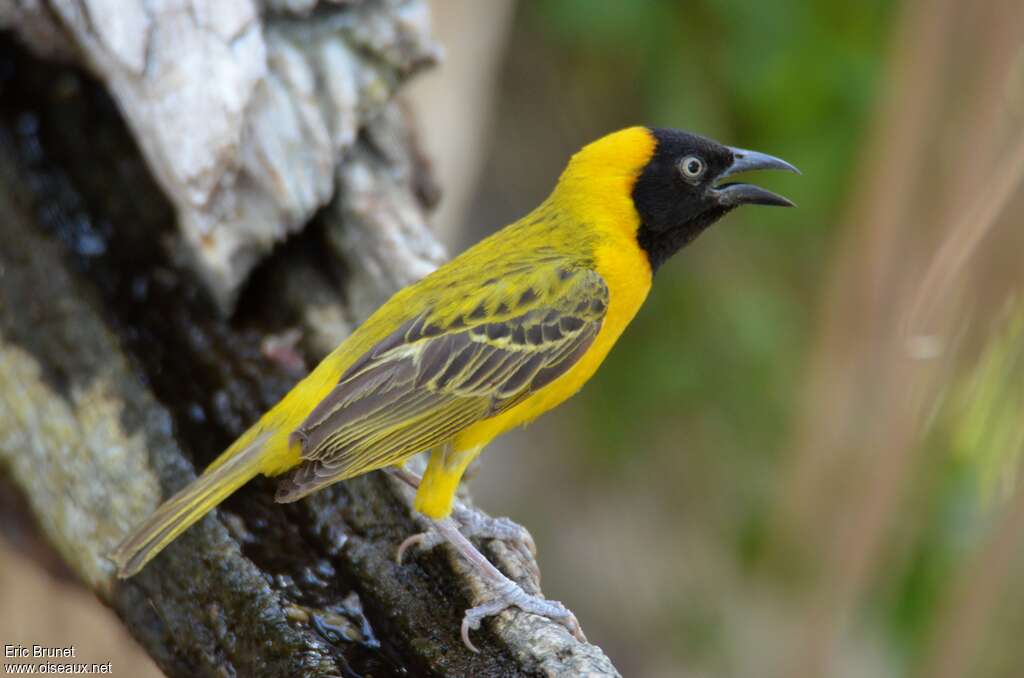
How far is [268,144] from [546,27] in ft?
9.43

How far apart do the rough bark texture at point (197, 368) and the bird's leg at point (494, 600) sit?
0.03m

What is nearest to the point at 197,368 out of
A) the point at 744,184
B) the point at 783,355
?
the point at 744,184

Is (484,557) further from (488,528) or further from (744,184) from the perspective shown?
(744,184)

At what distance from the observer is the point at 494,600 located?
2.85 meters

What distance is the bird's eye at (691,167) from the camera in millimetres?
3543

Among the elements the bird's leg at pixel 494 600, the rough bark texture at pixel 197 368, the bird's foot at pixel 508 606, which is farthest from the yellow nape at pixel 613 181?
the bird's foot at pixel 508 606

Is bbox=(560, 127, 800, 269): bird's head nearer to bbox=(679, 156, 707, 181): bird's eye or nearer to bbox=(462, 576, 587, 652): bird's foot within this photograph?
bbox=(679, 156, 707, 181): bird's eye

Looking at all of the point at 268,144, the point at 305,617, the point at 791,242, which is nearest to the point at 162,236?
the point at 268,144

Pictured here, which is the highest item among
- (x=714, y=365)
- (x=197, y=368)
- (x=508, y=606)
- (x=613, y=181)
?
(x=197, y=368)

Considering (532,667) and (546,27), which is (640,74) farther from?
(532,667)

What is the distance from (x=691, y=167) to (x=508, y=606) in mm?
1394

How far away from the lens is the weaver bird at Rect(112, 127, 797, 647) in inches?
118

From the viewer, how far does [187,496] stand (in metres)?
2.93

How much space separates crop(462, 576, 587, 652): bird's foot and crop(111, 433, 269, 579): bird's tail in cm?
64
